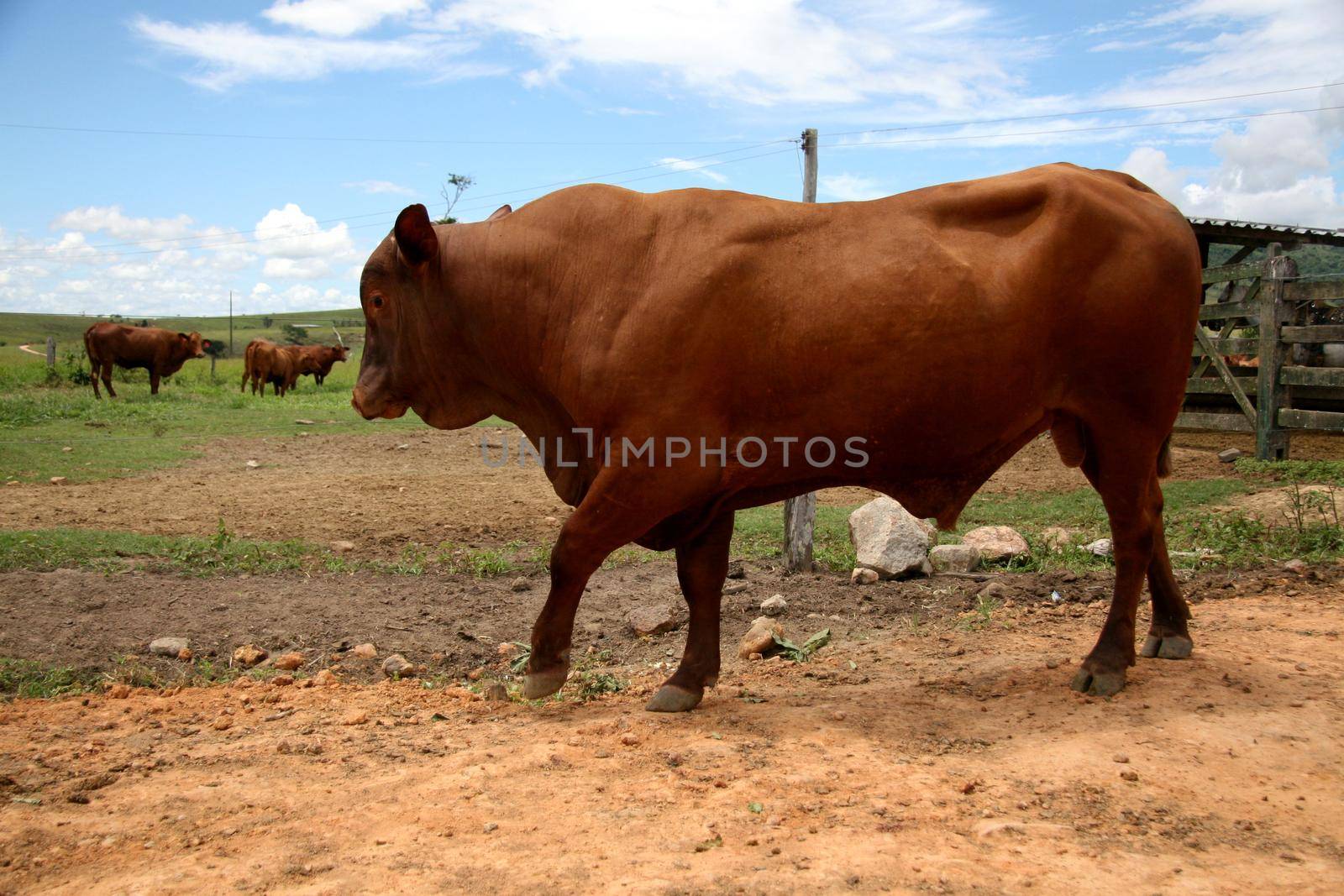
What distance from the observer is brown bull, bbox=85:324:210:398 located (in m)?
25.2

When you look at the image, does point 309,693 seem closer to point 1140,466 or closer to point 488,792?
point 488,792

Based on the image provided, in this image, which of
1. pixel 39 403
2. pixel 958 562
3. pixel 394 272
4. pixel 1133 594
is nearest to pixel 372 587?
pixel 394 272

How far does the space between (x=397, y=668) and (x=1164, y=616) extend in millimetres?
3788

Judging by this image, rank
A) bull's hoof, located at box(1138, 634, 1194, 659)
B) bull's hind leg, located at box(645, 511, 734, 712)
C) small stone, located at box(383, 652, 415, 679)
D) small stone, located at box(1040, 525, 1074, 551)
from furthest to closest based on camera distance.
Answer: small stone, located at box(1040, 525, 1074, 551), small stone, located at box(383, 652, 415, 679), bull's hoof, located at box(1138, 634, 1194, 659), bull's hind leg, located at box(645, 511, 734, 712)

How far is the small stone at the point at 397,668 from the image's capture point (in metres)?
5.39

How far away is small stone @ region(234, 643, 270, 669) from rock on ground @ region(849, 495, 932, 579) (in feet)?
12.8

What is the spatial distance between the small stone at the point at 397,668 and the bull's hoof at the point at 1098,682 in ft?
10.6

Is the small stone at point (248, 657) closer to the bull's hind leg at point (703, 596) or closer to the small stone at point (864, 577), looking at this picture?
the bull's hind leg at point (703, 596)

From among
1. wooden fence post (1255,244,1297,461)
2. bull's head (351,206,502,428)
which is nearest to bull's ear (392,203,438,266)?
bull's head (351,206,502,428)

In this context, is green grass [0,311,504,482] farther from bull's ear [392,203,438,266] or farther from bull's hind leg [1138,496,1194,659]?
bull's hind leg [1138,496,1194,659]

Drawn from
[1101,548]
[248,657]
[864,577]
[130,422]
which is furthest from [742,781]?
[130,422]

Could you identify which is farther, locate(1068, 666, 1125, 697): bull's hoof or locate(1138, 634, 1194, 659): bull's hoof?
locate(1138, 634, 1194, 659): bull's hoof

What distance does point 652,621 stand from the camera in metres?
6.17

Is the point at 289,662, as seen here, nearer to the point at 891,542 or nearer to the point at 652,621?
the point at 652,621
